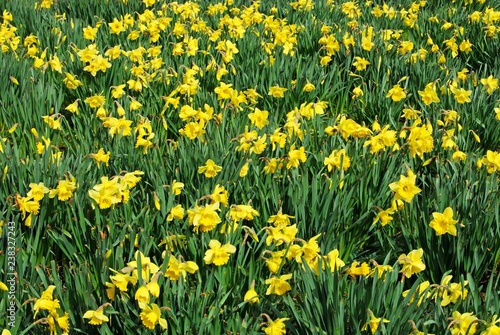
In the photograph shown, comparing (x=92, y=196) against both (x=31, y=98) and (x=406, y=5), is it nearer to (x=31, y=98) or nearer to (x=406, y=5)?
(x=31, y=98)

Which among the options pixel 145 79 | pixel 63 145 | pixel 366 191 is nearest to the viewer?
pixel 366 191

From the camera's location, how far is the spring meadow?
1.82m

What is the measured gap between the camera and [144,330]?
1747 millimetres

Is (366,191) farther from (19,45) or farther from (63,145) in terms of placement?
(19,45)

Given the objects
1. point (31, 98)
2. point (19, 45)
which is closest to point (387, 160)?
point (31, 98)

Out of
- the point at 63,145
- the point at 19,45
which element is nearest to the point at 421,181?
the point at 63,145

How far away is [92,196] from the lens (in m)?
2.21

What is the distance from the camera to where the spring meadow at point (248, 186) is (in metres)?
1.82

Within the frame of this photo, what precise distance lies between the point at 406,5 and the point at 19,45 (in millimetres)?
3348

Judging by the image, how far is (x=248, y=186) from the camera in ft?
8.13

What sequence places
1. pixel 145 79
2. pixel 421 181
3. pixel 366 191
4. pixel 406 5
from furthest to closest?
1. pixel 406 5
2. pixel 145 79
3. pixel 421 181
4. pixel 366 191

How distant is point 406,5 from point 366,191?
3475mm

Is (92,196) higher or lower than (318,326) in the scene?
higher

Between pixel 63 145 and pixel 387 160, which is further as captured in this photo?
pixel 63 145
